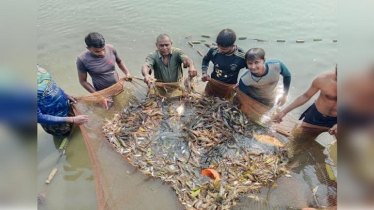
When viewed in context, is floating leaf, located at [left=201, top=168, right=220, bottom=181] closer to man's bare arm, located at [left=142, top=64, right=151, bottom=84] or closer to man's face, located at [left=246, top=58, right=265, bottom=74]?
man's face, located at [left=246, top=58, right=265, bottom=74]

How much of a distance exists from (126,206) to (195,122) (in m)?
1.74

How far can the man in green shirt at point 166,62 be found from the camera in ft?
16.1

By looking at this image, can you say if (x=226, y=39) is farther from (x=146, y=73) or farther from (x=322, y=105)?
(x=322, y=105)

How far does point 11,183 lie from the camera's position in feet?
4.84

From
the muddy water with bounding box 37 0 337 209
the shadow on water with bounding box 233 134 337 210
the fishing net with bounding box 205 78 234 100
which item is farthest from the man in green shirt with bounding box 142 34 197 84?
the shadow on water with bounding box 233 134 337 210

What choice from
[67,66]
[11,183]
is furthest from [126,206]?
[67,66]

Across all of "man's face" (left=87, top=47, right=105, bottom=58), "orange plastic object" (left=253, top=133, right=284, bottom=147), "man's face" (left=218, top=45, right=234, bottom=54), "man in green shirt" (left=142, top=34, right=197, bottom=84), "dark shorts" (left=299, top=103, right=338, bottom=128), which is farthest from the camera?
"man in green shirt" (left=142, top=34, right=197, bottom=84)

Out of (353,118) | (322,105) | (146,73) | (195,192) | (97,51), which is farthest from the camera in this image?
(146,73)

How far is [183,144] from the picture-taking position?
4.50 meters

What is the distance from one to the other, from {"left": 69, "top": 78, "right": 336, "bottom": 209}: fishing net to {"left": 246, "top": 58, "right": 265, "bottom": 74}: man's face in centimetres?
61

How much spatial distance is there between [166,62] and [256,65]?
5.60 feet

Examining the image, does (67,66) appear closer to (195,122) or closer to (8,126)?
(195,122)

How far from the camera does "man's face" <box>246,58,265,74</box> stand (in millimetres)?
4348

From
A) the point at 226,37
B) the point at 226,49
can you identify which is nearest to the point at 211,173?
the point at 226,49
